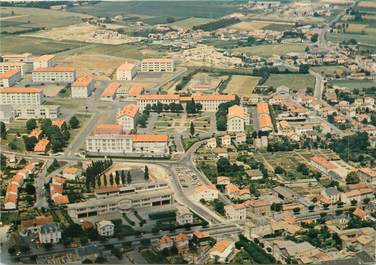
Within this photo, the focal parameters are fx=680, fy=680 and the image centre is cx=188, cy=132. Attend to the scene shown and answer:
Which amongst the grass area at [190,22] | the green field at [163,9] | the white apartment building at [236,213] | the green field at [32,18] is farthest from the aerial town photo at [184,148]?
the green field at [163,9]

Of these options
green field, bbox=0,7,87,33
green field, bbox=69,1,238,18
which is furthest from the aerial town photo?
green field, bbox=69,1,238,18

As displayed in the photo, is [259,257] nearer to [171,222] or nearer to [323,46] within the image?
[171,222]

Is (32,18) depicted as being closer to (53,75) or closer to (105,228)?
(53,75)

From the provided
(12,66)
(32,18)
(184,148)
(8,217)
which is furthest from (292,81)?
(32,18)

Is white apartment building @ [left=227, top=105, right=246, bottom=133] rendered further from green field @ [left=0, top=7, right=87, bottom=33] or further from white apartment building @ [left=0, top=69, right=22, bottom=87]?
green field @ [left=0, top=7, right=87, bottom=33]

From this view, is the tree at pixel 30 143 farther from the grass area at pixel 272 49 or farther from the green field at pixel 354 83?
the grass area at pixel 272 49
